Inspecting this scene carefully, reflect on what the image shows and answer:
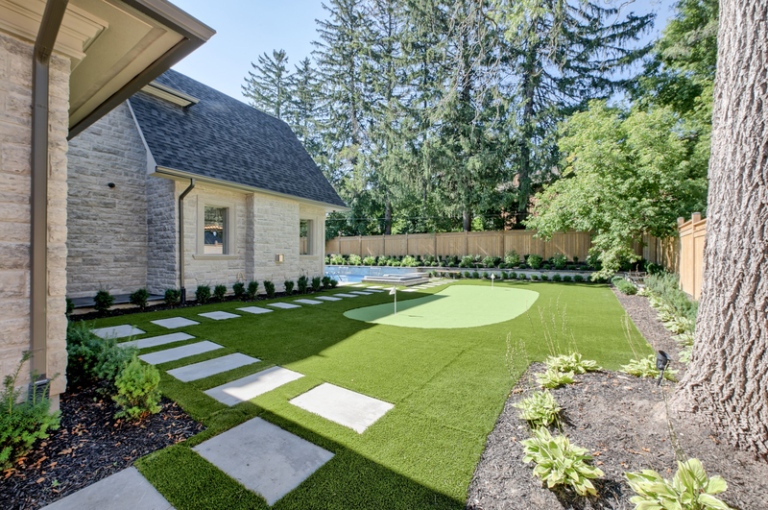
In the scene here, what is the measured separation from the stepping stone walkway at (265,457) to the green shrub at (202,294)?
6420mm

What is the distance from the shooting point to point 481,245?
17109 mm

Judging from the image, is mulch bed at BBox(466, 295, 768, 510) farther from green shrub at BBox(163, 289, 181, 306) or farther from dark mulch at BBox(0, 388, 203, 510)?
green shrub at BBox(163, 289, 181, 306)

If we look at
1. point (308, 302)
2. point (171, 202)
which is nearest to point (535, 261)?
point (308, 302)

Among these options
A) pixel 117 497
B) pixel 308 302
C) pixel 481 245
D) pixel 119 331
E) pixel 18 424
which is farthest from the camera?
pixel 481 245

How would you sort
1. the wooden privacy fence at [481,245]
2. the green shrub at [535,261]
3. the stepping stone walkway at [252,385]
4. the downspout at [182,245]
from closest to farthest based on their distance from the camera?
the stepping stone walkway at [252,385]
the downspout at [182,245]
the wooden privacy fence at [481,245]
the green shrub at [535,261]

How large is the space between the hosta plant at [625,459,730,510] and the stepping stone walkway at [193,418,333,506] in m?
1.72

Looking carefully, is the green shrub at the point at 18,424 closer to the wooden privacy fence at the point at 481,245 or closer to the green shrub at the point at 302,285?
the green shrub at the point at 302,285

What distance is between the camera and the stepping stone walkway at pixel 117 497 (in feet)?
5.42

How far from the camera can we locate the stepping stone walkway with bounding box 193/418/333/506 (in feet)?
6.05

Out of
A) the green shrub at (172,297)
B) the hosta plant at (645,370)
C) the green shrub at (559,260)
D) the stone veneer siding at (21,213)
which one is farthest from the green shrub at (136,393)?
the green shrub at (559,260)

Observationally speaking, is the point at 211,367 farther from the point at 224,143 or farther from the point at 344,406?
the point at 224,143

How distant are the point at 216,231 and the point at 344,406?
838 cm

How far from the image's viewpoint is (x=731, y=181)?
2141mm

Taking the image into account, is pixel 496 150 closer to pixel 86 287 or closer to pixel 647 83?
pixel 647 83
